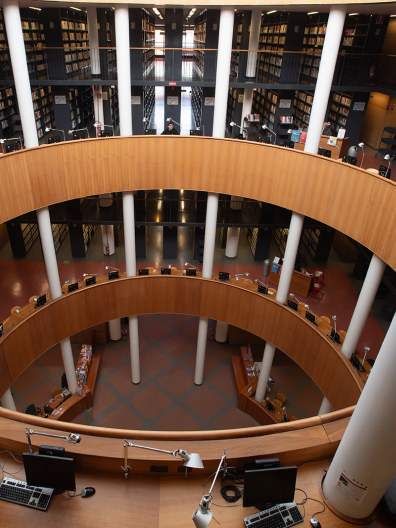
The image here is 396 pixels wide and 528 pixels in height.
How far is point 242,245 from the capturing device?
1328 cm

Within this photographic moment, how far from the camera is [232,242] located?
1220 cm

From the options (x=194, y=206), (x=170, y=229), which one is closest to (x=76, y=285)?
(x=170, y=229)

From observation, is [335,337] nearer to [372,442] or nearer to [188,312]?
[188,312]

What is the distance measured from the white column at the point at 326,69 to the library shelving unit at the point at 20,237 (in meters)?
8.60

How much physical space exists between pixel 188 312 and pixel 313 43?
9398 mm

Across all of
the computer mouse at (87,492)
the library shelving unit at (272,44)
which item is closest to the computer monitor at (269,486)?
the computer mouse at (87,492)

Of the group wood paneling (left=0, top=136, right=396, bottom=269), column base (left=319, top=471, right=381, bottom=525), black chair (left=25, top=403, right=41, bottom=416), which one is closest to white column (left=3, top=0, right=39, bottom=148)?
wood paneling (left=0, top=136, right=396, bottom=269)

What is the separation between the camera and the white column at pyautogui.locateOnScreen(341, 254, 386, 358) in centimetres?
709

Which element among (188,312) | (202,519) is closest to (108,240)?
(188,312)

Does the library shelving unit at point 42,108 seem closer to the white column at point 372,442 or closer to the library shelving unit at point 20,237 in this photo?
the library shelving unit at point 20,237

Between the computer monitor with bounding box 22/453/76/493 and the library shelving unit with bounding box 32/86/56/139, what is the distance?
38.9ft

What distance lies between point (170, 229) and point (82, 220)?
2.56 metres

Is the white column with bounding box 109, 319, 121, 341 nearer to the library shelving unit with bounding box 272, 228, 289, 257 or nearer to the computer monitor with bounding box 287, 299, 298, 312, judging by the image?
the computer monitor with bounding box 287, 299, 298, 312

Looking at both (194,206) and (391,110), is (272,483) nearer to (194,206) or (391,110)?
(194,206)
